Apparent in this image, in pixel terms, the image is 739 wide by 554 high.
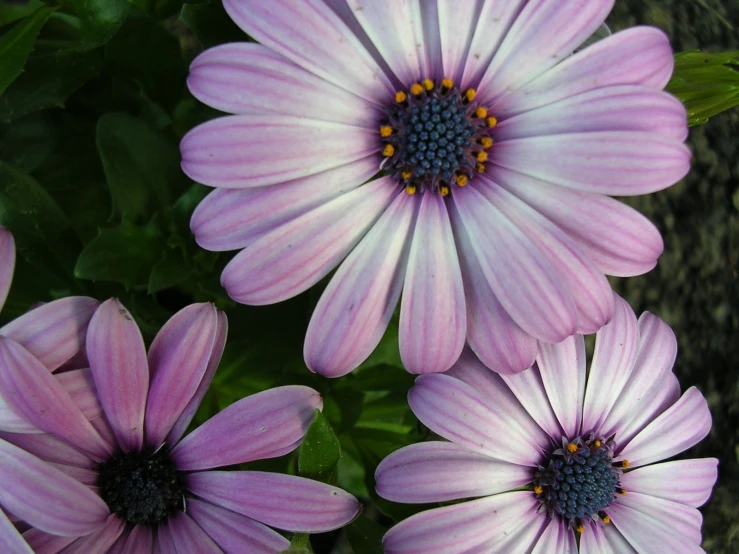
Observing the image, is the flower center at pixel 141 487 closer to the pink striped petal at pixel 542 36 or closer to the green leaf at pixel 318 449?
the green leaf at pixel 318 449

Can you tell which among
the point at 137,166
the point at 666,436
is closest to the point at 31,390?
the point at 137,166

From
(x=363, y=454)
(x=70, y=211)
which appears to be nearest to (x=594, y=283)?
(x=363, y=454)

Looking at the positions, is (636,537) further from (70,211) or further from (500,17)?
(70,211)

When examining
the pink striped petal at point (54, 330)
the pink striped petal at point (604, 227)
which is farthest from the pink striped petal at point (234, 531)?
the pink striped petal at point (604, 227)

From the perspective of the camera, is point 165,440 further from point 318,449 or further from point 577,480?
point 577,480

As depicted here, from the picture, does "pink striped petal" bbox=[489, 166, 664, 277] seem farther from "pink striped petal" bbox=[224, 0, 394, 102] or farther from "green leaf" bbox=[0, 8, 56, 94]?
"green leaf" bbox=[0, 8, 56, 94]

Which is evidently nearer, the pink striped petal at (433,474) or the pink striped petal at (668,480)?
the pink striped petal at (433,474)
